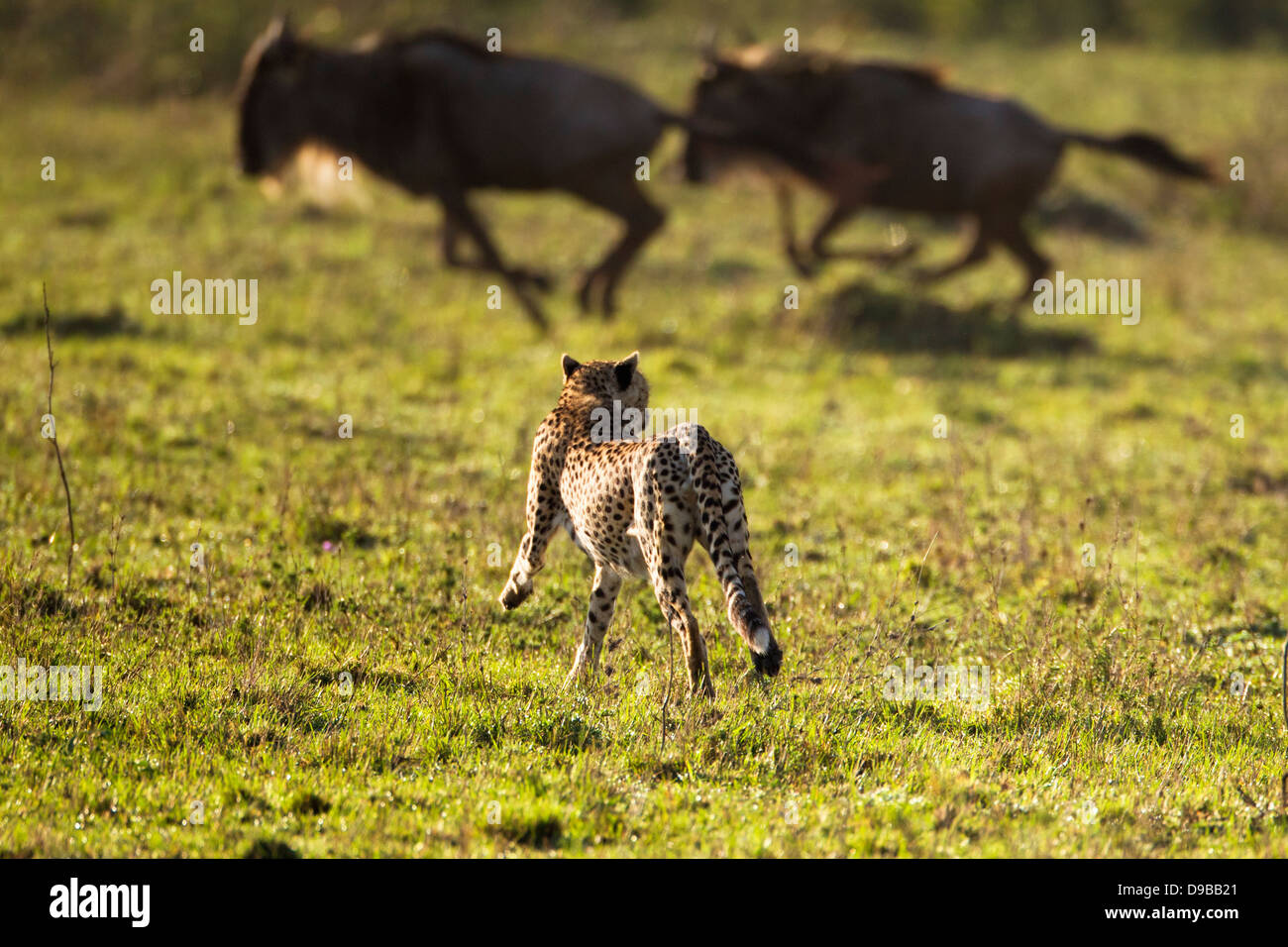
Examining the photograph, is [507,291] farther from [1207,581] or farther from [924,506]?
[1207,581]

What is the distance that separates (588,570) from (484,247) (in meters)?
7.46

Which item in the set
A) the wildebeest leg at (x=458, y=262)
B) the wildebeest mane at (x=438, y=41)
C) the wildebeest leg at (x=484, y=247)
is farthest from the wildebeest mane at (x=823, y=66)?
the wildebeest leg at (x=484, y=247)

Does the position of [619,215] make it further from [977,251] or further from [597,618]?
[597,618]

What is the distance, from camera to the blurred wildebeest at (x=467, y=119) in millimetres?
14078

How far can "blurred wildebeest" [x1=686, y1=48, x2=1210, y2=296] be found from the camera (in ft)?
49.9

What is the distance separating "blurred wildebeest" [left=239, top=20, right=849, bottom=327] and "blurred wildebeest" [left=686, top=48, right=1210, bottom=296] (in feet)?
4.69

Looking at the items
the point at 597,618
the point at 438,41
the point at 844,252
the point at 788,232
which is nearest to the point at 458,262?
the point at 438,41

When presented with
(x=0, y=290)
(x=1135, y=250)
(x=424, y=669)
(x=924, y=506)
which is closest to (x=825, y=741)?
(x=424, y=669)

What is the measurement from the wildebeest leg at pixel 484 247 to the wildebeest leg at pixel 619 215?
71 centimetres

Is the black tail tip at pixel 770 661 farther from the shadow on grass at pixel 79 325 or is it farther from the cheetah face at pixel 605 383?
the shadow on grass at pixel 79 325

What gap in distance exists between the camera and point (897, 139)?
1534cm

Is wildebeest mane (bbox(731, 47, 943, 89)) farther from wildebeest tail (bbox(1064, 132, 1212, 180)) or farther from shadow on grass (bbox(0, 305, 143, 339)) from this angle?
shadow on grass (bbox(0, 305, 143, 339))

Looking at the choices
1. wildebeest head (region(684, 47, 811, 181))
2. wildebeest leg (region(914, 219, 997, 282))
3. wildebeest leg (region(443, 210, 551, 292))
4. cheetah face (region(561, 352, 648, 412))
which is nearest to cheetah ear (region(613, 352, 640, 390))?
cheetah face (region(561, 352, 648, 412))
